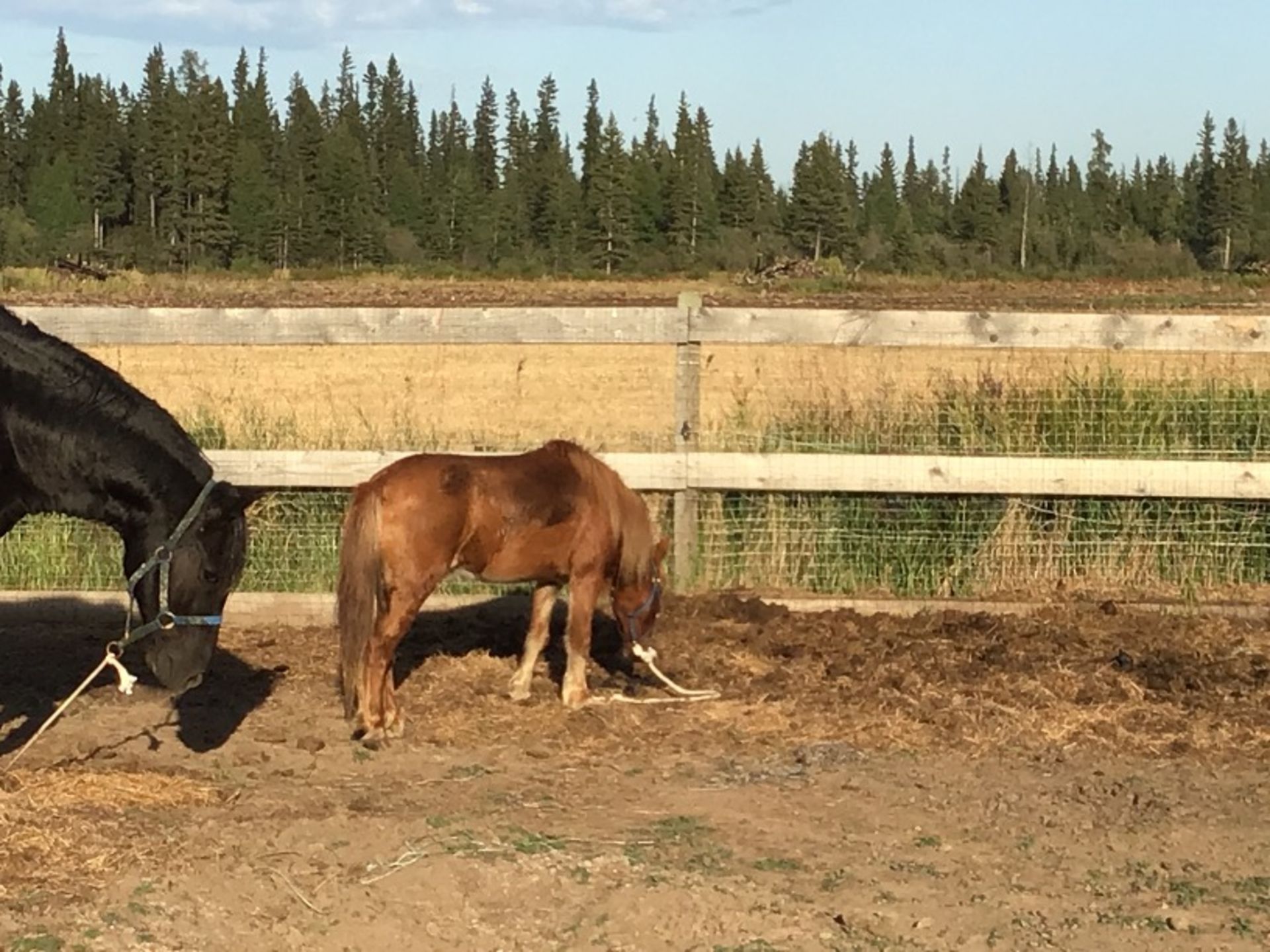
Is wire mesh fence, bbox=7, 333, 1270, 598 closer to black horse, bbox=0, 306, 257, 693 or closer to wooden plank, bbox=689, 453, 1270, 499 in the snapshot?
wooden plank, bbox=689, 453, 1270, 499

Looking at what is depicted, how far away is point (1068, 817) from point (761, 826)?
3.26 feet

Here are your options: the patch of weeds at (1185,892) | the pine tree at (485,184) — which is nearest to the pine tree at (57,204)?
the pine tree at (485,184)

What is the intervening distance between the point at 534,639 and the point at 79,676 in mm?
2112

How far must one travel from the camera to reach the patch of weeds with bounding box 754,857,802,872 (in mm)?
4105

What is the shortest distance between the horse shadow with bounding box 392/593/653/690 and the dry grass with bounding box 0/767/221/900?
1641 millimetres

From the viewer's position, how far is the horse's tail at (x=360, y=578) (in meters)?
5.43

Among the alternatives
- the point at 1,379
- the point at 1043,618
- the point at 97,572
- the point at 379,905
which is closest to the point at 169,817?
the point at 379,905

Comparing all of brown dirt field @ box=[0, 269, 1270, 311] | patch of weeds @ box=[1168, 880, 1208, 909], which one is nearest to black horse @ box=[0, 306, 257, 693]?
patch of weeds @ box=[1168, 880, 1208, 909]

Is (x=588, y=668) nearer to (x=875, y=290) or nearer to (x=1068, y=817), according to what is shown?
(x=1068, y=817)

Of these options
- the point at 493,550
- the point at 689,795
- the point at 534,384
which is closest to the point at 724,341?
the point at 493,550

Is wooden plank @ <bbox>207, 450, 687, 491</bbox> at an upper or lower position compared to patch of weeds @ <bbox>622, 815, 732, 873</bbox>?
upper

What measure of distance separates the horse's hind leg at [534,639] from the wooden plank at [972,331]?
1.96 metres

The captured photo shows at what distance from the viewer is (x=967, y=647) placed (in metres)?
6.75

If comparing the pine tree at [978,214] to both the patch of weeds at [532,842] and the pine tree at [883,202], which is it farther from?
the patch of weeds at [532,842]
